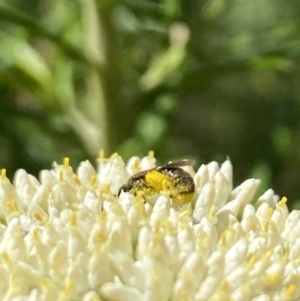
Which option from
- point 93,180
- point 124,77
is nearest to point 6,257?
point 93,180

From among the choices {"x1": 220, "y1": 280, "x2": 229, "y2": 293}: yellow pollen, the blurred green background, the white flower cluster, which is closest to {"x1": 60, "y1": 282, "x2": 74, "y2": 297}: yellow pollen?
the white flower cluster

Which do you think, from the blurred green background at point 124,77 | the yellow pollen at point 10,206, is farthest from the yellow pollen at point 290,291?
the blurred green background at point 124,77

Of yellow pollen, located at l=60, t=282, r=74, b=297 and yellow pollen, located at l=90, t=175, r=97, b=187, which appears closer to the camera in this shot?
yellow pollen, located at l=60, t=282, r=74, b=297

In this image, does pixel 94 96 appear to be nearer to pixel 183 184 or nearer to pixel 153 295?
pixel 183 184

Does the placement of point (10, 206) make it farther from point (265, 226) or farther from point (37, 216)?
point (265, 226)

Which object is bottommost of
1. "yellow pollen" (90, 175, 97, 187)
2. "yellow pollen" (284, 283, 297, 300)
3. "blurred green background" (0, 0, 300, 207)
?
"yellow pollen" (284, 283, 297, 300)

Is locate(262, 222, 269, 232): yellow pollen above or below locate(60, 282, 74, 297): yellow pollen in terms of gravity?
above

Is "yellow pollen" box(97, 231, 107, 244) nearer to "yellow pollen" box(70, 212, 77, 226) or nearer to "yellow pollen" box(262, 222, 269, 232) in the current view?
"yellow pollen" box(70, 212, 77, 226)

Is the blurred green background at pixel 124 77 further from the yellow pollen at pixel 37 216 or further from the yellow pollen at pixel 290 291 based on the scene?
the yellow pollen at pixel 290 291
